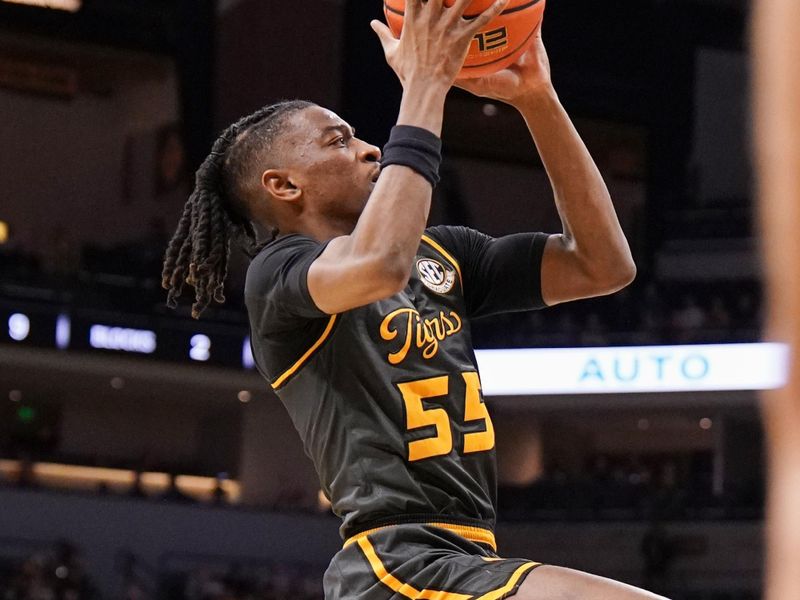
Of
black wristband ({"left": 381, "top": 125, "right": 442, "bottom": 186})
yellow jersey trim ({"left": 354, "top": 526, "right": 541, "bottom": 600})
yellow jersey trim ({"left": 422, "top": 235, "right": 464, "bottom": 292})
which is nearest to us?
yellow jersey trim ({"left": 354, "top": 526, "right": 541, "bottom": 600})

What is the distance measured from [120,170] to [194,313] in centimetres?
1954

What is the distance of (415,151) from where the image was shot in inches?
111

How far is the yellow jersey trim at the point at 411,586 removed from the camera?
8.79 ft

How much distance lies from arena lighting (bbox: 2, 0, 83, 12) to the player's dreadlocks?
692 inches

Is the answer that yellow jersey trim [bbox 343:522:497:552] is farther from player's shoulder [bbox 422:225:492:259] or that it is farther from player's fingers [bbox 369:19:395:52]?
player's fingers [bbox 369:19:395:52]

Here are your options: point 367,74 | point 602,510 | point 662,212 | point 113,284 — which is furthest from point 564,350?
point 113,284

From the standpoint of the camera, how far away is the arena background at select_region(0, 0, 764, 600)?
17453mm

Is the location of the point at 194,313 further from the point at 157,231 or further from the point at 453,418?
the point at 157,231

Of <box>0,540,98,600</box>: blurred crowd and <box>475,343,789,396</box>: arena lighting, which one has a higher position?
<box>475,343,789,396</box>: arena lighting

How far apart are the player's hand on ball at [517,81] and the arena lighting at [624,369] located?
579 inches

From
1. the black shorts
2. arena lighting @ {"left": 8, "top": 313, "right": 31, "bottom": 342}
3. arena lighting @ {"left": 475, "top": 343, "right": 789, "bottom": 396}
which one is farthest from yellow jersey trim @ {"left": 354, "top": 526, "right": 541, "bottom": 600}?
arena lighting @ {"left": 8, "top": 313, "right": 31, "bottom": 342}

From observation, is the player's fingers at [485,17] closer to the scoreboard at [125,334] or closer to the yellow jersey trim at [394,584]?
the yellow jersey trim at [394,584]

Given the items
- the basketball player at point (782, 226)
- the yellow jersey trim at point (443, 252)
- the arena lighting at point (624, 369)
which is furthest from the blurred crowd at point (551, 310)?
the basketball player at point (782, 226)

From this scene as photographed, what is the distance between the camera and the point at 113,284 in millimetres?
18703
